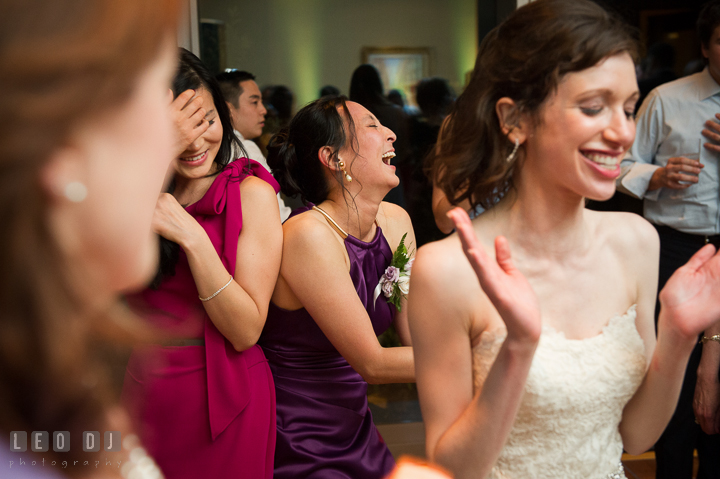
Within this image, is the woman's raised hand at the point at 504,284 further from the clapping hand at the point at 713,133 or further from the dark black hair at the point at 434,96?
the dark black hair at the point at 434,96

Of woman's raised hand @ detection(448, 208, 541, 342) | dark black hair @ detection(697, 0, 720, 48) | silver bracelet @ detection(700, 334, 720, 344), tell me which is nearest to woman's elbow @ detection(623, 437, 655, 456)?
woman's raised hand @ detection(448, 208, 541, 342)

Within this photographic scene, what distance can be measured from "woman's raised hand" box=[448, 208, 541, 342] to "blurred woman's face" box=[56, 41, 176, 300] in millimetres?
522

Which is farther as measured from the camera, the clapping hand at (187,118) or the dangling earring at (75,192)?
the clapping hand at (187,118)

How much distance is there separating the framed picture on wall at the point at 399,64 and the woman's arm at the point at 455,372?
97.4 inches

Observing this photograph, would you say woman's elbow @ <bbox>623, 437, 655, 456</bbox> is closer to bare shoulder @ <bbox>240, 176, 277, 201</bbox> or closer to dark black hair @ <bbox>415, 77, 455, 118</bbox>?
bare shoulder @ <bbox>240, 176, 277, 201</bbox>

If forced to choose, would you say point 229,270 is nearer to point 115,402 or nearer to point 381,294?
point 381,294

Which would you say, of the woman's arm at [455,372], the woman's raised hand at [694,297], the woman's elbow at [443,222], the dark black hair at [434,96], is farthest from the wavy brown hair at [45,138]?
the dark black hair at [434,96]

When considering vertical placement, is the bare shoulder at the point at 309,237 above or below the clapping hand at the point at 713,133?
below

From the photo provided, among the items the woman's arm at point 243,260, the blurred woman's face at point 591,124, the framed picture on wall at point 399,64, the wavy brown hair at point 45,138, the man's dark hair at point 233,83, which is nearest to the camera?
the wavy brown hair at point 45,138

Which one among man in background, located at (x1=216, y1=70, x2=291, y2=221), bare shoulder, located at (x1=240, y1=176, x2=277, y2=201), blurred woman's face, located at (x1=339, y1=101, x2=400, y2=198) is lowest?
bare shoulder, located at (x1=240, y1=176, x2=277, y2=201)

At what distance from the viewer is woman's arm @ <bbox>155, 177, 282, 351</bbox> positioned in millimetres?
1534

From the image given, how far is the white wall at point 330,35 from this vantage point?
11.1 feet

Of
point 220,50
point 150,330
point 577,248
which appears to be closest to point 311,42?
point 220,50

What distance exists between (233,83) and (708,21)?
7.57 feet
